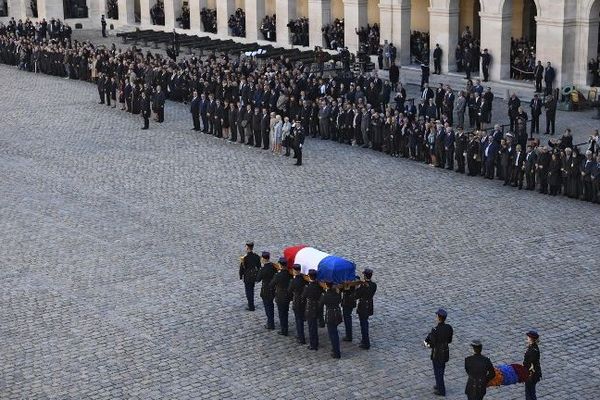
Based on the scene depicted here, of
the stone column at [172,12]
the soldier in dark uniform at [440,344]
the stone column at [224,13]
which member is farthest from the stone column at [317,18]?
the soldier in dark uniform at [440,344]

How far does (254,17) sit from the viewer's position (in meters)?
54.9

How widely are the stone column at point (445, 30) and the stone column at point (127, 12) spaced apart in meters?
25.7

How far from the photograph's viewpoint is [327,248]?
23.0 metres

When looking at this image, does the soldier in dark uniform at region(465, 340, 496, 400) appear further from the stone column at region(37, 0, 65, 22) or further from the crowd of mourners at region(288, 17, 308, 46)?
the stone column at region(37, 0, 65, 22)

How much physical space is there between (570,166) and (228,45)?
29.1 m

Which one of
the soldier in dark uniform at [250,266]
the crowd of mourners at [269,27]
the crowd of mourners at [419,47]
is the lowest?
the soldier in dark uniform at [250,266]

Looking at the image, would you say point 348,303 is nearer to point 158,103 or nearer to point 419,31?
point 158,103

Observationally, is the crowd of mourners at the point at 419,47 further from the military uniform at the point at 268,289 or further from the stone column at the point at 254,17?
the military uniform at the point at 268,289

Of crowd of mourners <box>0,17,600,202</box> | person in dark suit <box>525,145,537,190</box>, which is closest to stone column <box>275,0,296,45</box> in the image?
crowd of mourners <box>0,17,600,202</box>

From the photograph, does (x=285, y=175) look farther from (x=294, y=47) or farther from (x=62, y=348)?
(x=294, y=47)

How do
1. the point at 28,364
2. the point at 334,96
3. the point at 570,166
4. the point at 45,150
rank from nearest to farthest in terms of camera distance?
the point at 28,364 → the point at 570,166 → the point at 45,150 → the point at 334,96

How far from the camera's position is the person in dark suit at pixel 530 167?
27.5m

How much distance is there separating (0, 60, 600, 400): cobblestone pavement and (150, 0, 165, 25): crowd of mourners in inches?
1154

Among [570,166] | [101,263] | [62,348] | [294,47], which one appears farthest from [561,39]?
[62,348]
